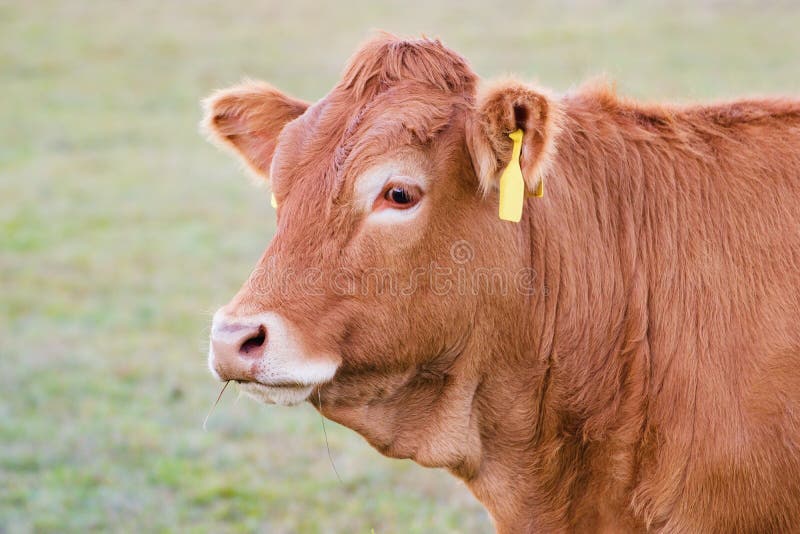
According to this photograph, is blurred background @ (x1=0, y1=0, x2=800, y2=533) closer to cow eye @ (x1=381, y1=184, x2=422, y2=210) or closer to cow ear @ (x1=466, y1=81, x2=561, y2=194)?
cow ear @ (x1=466, y1=81, x2=561, y2=194)

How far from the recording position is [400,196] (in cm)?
347

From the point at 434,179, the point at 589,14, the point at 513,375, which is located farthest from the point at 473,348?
the point at 589,14

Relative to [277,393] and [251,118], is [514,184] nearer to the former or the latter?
[277,393]

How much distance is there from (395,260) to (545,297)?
643 millimetres

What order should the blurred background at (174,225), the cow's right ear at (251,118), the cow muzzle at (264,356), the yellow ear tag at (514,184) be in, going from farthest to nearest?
the blurred background at (174,225), the cow's right ear at (251,118), the yellow ear tag at (514,184), the cow muzzle at (264,356)

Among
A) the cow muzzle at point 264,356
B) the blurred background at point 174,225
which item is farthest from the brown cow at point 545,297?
the blurred background at point 174,225

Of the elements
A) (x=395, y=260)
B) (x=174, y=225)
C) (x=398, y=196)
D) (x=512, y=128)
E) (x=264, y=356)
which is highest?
(x=512, y=128)

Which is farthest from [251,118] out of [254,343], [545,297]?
[545,297]

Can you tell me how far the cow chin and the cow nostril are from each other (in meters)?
0.12

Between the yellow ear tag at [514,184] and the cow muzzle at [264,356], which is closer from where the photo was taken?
the cow muzzle at [264,356]

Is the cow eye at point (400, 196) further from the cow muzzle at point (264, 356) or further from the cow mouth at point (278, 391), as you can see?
the cow mouth at point (278, 391)

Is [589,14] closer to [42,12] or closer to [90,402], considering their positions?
[42,12]

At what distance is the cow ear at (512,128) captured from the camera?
3316 millimetres

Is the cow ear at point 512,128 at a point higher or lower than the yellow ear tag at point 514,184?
higher
